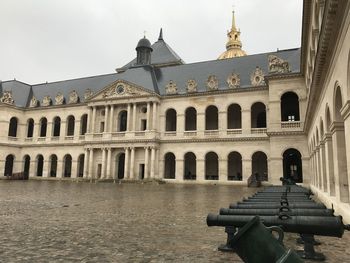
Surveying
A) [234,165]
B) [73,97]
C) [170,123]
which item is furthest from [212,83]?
[73,97]

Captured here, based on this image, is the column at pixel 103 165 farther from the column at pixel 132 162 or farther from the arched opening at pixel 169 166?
the arched opening at pixel 169 166

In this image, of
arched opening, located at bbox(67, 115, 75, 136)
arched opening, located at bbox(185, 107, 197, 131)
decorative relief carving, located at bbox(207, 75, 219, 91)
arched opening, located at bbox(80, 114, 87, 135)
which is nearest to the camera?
decorative relief carving, located at bbox(207, 75, 219, 91)

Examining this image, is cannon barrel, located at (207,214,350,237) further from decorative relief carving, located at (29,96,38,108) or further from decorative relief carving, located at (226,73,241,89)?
decorative relief carving, located at (29,96,38,108)

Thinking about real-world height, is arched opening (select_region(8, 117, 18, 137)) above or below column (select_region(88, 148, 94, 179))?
above

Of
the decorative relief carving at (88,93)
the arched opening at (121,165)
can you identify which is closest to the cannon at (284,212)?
the arched opening at (121,165)

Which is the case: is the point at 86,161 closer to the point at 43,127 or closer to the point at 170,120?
the point at 170,120

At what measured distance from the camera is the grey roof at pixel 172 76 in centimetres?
4067

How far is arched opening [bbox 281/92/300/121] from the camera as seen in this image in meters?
35.9

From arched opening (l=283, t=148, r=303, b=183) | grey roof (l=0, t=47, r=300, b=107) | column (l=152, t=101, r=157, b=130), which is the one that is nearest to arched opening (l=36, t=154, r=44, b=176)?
grey roof (l=0, t=47, r=300, b=107)

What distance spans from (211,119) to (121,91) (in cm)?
1349

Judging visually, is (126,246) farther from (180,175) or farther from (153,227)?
(180,175)

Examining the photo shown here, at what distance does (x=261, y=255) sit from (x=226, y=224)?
288 centimetres

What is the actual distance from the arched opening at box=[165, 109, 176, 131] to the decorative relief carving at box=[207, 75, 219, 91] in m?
6.53

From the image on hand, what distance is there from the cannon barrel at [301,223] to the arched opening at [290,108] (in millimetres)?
32852
